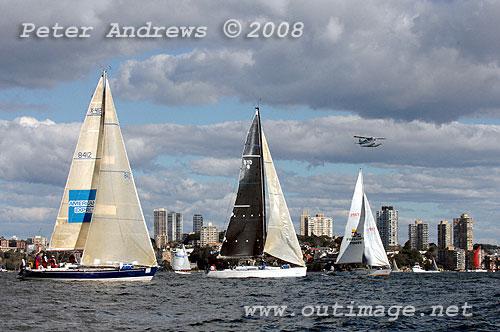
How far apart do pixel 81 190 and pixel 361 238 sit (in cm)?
5273

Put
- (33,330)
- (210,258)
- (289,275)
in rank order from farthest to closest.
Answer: (210,258) → (289,275) → (33,330)

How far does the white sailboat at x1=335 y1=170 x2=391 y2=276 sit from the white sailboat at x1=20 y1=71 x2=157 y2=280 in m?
49.2

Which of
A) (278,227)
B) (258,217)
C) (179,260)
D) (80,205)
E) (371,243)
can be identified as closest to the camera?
(80,205)

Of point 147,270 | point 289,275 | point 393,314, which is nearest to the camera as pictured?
point 393,314

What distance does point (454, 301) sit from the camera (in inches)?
1880

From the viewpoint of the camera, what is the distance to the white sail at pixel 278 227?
74.6 meters

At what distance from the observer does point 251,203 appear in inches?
2923

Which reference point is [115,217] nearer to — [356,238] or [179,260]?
[356,238]

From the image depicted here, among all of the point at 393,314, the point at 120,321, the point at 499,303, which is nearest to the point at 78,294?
the point at 120,321

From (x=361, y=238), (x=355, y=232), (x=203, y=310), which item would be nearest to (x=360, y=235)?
(x=361, y=238)

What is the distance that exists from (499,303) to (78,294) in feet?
85.1

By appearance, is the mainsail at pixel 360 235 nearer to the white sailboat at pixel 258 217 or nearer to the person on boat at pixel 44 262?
the white sailboat at pixel 258 217

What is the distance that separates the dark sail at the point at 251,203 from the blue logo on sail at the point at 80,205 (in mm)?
18632

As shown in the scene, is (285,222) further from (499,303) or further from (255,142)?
(499,303)
